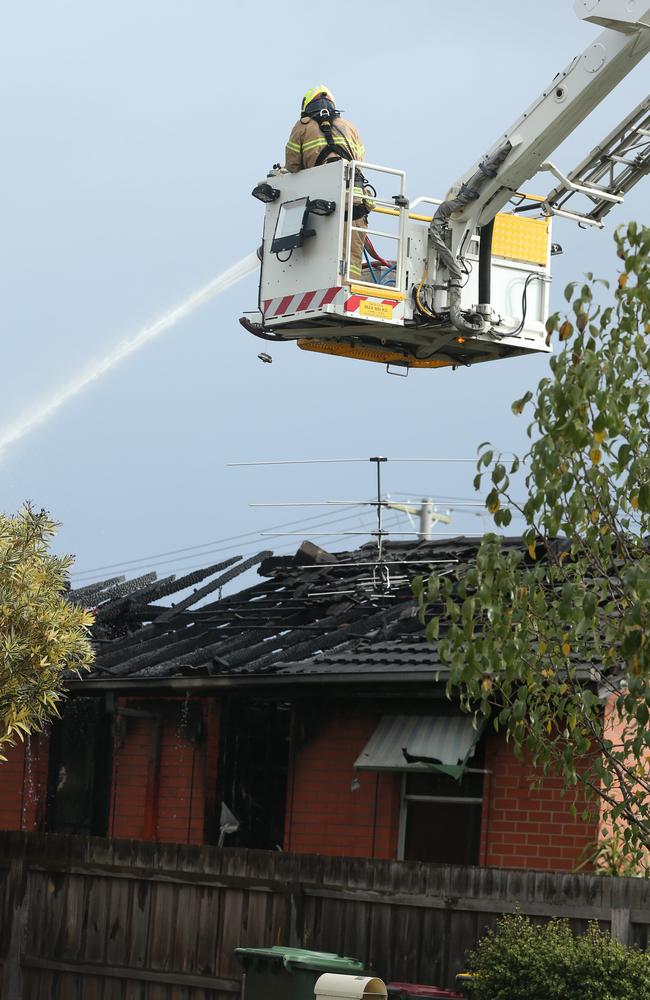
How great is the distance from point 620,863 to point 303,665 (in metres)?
3.52

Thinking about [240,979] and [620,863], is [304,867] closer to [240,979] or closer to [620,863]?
[240,979]

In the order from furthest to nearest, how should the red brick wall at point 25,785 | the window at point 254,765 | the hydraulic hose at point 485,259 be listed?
the red brick wall at point 25,785 < the window at point 254,765 < the hydraulic hose at point 485,259

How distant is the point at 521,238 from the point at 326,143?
210 centimetres

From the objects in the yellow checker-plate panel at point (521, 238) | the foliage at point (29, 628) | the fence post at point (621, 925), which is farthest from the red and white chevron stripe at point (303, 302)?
the fence post at point (621, 925)

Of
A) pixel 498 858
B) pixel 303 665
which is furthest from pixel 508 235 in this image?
pixel 498 858

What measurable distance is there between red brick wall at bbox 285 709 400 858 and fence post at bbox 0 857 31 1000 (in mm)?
3333

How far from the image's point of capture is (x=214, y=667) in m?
16.1

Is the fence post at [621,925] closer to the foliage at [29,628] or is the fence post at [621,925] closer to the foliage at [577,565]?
the foliage at [577,565]

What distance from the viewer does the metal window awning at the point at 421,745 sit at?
14506mm

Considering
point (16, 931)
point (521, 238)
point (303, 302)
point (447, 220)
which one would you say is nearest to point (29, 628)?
point (16, 931)

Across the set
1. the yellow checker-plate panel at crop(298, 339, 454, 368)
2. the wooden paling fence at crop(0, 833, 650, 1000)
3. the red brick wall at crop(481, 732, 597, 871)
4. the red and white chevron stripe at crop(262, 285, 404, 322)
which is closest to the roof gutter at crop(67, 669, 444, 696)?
the red brick wall at crop(481, 732, 597, 871)

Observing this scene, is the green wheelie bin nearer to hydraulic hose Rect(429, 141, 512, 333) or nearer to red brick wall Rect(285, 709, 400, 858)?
red brick wall Rect(285, 709, 400, 858)

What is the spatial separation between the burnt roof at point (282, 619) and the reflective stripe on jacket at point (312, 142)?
4128 mm

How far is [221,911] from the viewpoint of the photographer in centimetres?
1221
